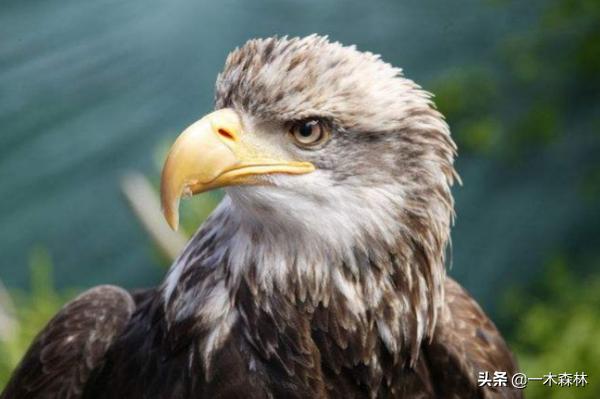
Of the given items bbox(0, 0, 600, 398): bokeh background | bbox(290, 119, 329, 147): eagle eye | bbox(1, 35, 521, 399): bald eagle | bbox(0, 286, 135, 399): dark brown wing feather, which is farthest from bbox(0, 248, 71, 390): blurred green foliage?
bbox(290, 119, 329, 147): eagle eye

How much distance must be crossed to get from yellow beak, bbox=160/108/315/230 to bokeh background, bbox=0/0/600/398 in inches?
97.7

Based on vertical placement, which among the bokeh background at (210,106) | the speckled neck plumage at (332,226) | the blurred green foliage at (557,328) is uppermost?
the bokeh background at (210,106)

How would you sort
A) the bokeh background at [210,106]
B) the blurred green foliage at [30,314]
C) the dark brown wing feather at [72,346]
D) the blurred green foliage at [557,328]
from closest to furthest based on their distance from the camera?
1. the dark brown wing feather at [72,346]
2. the blurred green foliage at [30,314]
3. the blurred green foliage at [557,328]
4. the bokeh background at [210,106]

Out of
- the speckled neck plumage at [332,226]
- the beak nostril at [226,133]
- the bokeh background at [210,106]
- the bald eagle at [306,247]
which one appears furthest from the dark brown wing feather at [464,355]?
the bokeh background at [210,106]

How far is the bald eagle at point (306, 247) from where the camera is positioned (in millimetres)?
2211

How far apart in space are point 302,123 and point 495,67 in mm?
3750

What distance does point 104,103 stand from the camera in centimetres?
539

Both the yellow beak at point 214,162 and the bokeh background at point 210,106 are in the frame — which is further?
the bokeh background at point 210,106

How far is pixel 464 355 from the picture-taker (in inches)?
108

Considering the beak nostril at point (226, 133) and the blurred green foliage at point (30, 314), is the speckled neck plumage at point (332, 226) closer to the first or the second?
the beak nostril at point (226, 133)

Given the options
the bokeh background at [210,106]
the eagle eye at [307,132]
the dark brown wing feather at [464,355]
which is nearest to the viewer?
the eagle eye at [307,132]

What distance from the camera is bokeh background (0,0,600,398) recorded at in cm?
521

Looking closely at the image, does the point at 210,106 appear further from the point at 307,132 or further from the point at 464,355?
the point at 307,132

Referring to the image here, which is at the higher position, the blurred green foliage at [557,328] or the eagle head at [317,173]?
the eagle head at [317,173]
